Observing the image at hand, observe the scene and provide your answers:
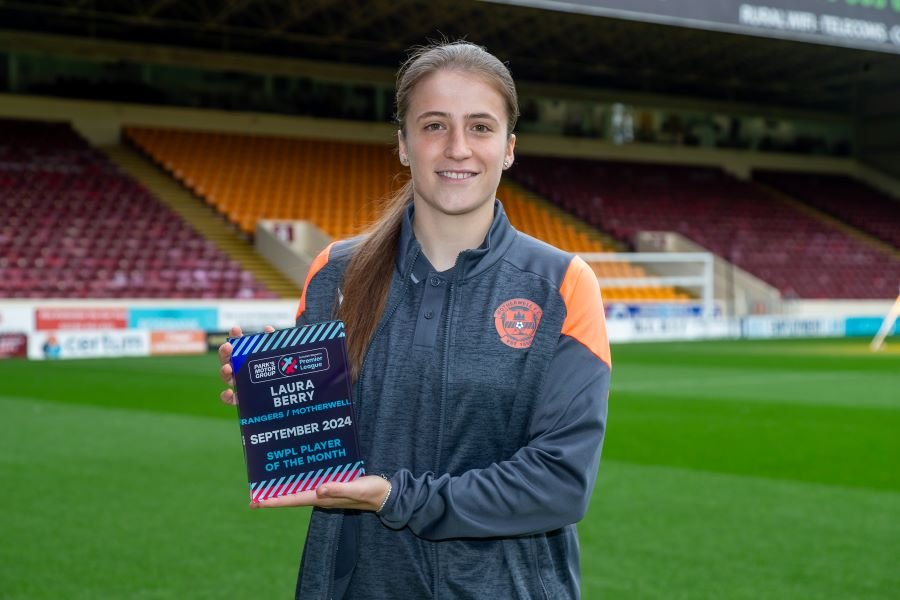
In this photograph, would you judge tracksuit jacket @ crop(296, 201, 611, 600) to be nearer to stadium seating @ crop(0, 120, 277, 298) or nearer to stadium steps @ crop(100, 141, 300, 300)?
stadium seating @ crop(0, 120, 277, 298)

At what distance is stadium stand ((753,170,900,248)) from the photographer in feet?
132

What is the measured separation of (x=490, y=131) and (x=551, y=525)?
2.65 feet

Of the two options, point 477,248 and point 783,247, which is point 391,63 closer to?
point 783,247

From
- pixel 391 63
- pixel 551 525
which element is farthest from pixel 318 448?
pixel 391 63

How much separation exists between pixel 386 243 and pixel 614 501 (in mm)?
5814

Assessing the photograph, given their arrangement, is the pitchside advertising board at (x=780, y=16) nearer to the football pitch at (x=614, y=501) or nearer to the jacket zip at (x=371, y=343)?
the football pitch at (x=614, y=501)

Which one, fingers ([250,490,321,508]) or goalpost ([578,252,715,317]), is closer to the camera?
fingers ([250,490,321,508])

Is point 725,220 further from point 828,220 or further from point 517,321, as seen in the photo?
point 517,321

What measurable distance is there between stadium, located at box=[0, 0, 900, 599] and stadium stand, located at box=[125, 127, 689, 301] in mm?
107

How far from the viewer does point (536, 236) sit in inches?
1329

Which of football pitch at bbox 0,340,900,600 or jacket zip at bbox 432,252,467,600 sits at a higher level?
jacket zip at bbox 432,252,467,600

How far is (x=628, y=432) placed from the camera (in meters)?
11.5

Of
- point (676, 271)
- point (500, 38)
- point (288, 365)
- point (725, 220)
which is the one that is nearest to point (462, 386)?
point (288, 365)

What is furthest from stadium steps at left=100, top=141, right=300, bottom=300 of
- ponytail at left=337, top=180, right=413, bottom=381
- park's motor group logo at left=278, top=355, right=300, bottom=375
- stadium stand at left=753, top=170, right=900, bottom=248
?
park's motor group logo at left=278, top=355, right=300, bottom=375
